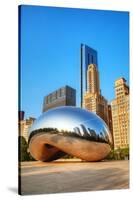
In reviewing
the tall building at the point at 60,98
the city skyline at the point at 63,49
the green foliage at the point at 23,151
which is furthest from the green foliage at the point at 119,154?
the green foliage at the point at 23,151

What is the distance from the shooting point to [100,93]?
645 cm

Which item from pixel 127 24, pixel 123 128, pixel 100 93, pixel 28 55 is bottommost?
pixel 123 128

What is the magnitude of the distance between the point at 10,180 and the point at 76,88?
145cm

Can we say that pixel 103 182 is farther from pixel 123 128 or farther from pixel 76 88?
pixel 76 88

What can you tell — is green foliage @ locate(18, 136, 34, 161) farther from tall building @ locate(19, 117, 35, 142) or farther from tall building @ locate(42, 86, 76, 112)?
tall building @ locate(42, 86, 76, 112)

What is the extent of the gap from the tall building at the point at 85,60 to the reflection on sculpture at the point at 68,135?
0.35 m

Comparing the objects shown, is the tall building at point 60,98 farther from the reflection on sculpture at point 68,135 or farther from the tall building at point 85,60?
the tall building at point 85,60

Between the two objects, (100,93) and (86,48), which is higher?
(86,48)

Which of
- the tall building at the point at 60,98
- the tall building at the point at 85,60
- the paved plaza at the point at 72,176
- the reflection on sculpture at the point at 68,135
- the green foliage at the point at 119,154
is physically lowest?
the paved plaza at the point at 72,176

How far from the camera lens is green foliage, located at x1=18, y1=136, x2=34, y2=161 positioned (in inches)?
234

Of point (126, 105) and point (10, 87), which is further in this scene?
point (126, 105)

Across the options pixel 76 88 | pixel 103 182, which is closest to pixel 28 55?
pixel 76 88

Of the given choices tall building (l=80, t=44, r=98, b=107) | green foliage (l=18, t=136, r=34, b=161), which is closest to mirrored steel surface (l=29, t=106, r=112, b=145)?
A: green foliage (l=18, t=136, r=34, b=161)

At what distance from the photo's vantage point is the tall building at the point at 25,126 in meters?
5.94
